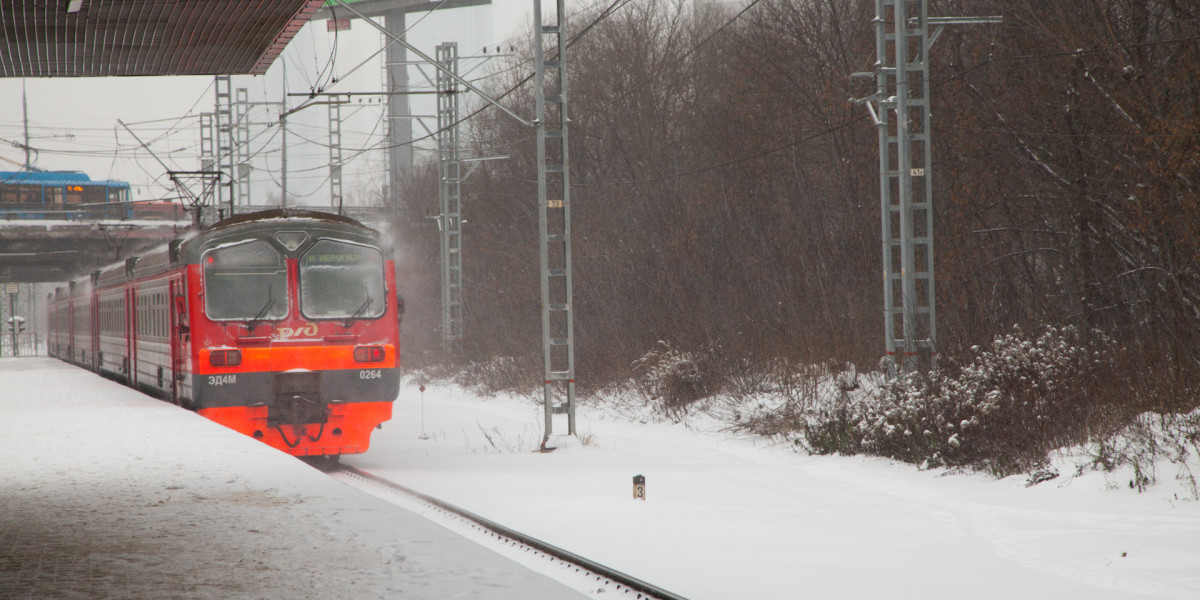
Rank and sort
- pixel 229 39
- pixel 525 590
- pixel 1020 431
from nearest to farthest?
pixel 525 590
pixel 1020 431
pixel 229 39

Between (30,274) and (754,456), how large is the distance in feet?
219

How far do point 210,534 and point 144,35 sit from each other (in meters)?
13.1

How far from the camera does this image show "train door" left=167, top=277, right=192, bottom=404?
1426 cm

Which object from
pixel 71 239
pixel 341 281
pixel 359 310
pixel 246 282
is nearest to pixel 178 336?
pixel 246 282

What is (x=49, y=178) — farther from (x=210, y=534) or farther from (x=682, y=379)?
(x=210, y=534)

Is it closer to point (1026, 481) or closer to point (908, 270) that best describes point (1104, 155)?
point (908, 270)

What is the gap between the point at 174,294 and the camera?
14.9 meters

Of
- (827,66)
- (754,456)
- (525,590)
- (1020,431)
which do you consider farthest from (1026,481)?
(827,66)

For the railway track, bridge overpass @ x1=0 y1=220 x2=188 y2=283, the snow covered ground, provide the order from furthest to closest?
bridge overpass @ x1=0 y1=220 x2=188 y2=283
the snow covered ground
the railway track

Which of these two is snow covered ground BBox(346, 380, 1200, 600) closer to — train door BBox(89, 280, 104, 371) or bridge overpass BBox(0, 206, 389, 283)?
train door BBox(89, 280, 104, 371)

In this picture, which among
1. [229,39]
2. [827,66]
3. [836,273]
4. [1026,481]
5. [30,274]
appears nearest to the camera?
[1026,481]

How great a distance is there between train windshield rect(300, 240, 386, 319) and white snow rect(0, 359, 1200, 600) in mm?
2101

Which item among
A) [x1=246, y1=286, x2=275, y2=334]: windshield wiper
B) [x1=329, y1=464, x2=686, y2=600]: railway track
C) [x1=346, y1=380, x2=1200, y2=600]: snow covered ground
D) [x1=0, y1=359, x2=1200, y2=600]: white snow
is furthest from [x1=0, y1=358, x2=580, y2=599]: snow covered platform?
[x1=246, y1=286, x2=275, y2=334]: windshield wiper

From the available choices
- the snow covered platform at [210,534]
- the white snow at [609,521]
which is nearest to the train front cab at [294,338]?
the white snow at [609,521]
